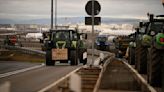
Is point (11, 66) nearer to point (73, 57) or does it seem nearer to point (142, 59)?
point (73, 57)

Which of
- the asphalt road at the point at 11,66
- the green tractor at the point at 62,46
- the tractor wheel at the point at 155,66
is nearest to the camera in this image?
the tractor wheel at the point at 155,66

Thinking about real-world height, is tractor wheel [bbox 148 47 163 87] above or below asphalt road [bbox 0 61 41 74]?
above

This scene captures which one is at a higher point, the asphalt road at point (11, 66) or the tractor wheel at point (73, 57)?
the tractor wheel at point (73, 57)

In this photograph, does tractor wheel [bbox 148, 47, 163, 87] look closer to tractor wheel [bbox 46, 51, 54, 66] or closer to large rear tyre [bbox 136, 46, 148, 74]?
large rear tyre [bbox 136, 46, 148, 74]

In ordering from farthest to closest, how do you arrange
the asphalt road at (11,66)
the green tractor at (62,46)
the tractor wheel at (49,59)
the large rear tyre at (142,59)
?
1. the tractor wheel at (49,59)
2. the green tractor at (62,46)
3. the asphalt road at (11,66)
4. the large rear tyre at (142,59)

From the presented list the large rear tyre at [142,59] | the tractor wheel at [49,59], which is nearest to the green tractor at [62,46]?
the tractor wheel at [49,59]

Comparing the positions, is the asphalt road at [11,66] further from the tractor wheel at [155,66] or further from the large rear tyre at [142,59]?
the tractor wheel at [155,66]

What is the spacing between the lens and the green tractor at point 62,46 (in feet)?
102

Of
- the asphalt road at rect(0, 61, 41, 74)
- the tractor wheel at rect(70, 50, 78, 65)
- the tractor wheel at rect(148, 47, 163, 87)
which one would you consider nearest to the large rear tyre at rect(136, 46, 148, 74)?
the tractor wheel at rect(148, 47, 163, 87)

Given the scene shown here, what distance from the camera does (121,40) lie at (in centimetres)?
4766

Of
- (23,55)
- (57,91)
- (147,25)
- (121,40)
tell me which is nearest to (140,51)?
(147,25)

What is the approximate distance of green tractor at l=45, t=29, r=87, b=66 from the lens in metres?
31.0

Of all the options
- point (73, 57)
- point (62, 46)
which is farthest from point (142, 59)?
point (62, 46)

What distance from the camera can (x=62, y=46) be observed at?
3125cm
